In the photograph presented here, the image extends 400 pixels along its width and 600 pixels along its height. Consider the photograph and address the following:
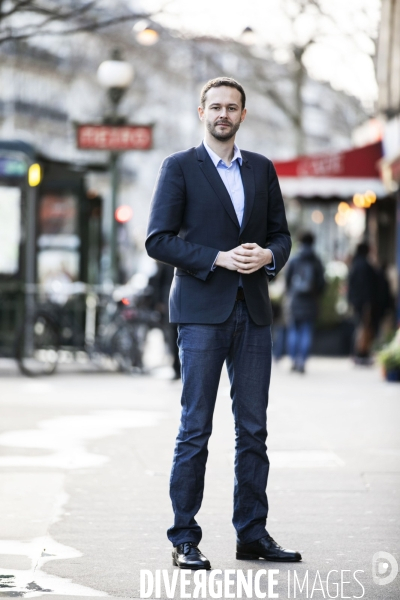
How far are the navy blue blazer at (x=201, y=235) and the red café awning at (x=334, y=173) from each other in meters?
13.3

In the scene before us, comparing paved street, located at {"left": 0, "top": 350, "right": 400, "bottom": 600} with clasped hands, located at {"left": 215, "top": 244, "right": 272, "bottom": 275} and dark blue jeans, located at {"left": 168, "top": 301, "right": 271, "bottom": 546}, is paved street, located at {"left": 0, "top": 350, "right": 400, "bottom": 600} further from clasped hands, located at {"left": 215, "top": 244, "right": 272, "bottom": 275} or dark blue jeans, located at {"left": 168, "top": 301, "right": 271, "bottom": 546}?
clasped hands, located at {"left": 215, "top": 244, "right": 272, "bottom": 275}

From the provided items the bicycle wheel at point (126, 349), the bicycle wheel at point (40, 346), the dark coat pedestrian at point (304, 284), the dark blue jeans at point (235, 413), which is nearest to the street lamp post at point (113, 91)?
the bicycle wheel at point (126, 349)

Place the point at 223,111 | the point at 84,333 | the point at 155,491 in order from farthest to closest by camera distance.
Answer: the point at 84,333, the point at 155,491, the point at 223,111

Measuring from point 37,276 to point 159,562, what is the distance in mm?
11409

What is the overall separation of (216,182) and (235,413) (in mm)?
981

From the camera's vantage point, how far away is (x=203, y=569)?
193 inches

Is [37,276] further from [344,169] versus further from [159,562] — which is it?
[159,562]

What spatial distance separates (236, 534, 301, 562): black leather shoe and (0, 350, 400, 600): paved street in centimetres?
6

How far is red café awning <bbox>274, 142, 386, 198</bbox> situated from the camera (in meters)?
18.3

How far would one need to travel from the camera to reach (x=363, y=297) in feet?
55.8

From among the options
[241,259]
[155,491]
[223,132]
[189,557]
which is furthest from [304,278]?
[189,557]

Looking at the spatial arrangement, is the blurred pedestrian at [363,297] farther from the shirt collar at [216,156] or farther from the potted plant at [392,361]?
the shirt collar at [216,156]

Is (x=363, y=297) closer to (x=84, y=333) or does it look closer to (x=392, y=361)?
(x=392, y=361)

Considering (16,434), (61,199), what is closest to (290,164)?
(61,199)
